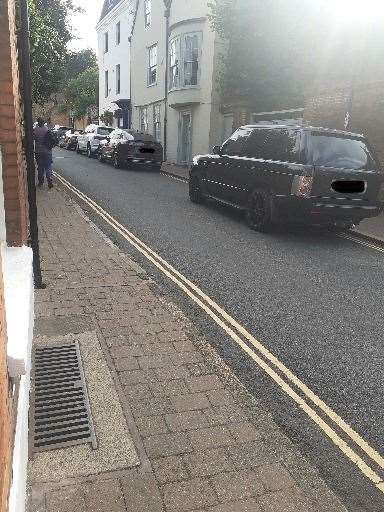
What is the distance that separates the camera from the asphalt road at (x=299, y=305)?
320cm

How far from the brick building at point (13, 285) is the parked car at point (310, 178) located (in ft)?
18.7

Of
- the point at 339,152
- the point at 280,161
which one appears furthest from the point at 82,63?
the point at 339,152

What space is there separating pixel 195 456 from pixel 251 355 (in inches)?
58.4

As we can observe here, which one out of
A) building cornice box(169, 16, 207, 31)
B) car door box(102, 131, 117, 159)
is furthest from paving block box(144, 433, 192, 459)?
building cornice box(169, 16, 207, 31)

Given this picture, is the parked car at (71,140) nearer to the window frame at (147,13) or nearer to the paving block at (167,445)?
the window frame at (147,13)

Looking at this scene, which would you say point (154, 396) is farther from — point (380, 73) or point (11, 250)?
point (380, 73)

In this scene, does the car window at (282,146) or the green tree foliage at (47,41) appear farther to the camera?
the green tree foliage at (47,41)

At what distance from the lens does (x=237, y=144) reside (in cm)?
981

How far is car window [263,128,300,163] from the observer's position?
809 cm

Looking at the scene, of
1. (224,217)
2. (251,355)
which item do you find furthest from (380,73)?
(251,355)

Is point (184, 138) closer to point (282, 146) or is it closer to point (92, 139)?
point (92, 139)

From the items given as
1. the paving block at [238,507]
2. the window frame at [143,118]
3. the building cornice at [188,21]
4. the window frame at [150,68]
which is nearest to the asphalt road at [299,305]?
the paving block at [238,507]

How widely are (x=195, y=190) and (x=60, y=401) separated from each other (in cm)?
867

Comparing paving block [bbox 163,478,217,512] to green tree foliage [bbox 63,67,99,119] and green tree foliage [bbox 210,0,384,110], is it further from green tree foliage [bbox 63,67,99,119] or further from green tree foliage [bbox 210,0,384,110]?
green tree foliage [bbox 63,67,99,119]
